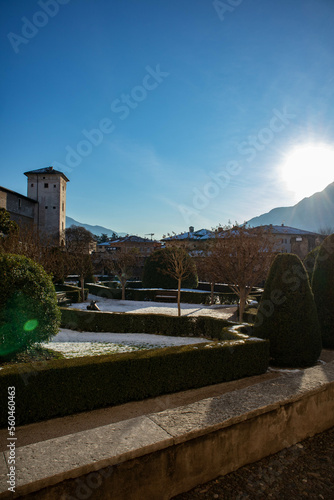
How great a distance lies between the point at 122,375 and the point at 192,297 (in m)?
18.3

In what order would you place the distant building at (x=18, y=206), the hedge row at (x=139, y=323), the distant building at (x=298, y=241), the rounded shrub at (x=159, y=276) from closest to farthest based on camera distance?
the hedge row at (x=139, y=323), the rounded shrub at (x=159, y=276), the distant building at (x=18, y=206), the distant building at (x=298, y=241)

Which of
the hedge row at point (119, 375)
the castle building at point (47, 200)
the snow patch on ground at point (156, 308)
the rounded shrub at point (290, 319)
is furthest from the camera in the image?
the castle building at point (47, 200)

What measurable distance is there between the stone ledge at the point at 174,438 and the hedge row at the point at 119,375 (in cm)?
189

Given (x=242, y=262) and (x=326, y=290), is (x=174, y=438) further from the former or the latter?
(x=242, y=262)

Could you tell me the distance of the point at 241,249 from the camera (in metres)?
14.4

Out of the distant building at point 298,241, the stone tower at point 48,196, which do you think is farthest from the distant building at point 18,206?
the distant building at point 298,241

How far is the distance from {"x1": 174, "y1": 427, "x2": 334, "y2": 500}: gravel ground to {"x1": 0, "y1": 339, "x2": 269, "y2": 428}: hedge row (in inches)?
92.8

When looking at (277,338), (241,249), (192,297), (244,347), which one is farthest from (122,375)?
(192,297)

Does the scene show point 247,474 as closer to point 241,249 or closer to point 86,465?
point 86,465

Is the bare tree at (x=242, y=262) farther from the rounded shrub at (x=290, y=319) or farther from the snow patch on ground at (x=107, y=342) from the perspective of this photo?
the rounded shrub at (x=290, y=319)

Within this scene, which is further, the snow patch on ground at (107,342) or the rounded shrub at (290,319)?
the snow patch on ground at (107,342)

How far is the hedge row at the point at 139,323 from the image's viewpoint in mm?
12391

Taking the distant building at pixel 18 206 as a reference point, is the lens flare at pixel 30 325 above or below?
below

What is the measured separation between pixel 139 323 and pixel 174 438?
10434 mm
